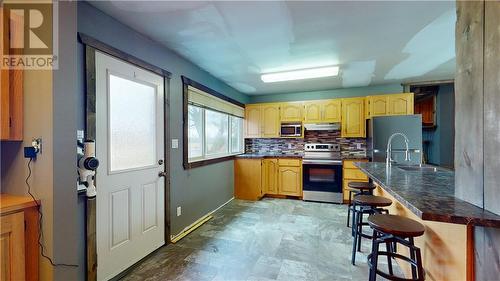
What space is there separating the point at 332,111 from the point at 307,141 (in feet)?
2.86

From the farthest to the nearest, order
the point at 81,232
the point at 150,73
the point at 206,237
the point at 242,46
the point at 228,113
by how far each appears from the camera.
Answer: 1. the point at 228,113
2. the point at 206,237
3. the point at 242,46
4. the point at 150,73
5. the point at 81,232

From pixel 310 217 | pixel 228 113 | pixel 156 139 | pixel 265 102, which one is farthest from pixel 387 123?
pixel 156 139

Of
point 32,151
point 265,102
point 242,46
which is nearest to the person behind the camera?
point 32,151

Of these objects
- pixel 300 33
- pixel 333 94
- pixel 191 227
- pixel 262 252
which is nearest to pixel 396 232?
pixel 262 252

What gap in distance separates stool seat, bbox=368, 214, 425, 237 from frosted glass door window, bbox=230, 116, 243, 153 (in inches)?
138

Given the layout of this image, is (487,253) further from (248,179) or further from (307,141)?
(307,141)

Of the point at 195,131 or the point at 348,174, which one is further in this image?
the point at 348,174

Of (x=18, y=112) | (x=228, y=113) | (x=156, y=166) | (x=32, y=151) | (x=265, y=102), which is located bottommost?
(x=156, y=166)

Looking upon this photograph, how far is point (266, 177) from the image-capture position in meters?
4.73

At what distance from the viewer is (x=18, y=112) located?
1.43 m

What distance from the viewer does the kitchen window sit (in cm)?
310

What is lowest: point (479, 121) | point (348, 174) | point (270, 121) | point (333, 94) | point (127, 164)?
point (348, 174)

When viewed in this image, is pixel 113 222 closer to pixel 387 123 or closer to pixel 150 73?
pixel 150 73

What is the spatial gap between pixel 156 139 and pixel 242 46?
1.45 metres
